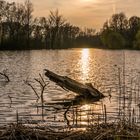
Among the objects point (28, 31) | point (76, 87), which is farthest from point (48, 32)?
point (76, 87)

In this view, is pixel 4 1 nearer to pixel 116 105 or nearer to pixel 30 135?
pixel 116 105

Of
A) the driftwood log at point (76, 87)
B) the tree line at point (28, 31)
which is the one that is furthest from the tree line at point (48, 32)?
the driftwood log at point (76, 87)

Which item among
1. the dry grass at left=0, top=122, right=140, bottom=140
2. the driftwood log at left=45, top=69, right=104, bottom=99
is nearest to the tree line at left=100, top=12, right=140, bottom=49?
the driftwood log at left=45, top=69, right=104, bottom=99

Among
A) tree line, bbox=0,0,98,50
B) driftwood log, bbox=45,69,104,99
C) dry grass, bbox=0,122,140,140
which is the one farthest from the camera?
tree line, bbox=0,0,98,50

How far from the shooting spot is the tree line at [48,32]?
108 meters

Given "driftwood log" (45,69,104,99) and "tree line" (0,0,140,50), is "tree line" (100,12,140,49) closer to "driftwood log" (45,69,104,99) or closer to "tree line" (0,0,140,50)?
"tree line" (0,0,140,50)

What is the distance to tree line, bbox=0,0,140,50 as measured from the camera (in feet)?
354

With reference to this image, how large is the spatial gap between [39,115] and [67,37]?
134 m

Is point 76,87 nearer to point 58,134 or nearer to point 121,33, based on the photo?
point 58,134

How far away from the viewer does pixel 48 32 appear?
132375 millimetres

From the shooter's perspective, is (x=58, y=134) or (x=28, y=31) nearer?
(x=58, y=134)

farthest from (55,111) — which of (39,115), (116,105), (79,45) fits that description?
(79,45)

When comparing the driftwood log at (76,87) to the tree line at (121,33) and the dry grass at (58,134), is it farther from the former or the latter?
the tree line at (121,33)

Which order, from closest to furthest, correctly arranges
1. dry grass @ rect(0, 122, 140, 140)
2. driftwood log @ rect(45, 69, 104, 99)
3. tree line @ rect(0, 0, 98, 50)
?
dry grass @ rect(0, 122, 140, 140) → driftwood log @ rect(45, 69, 104, 99) → tree line @ rect(0, 0, 98, 50)
